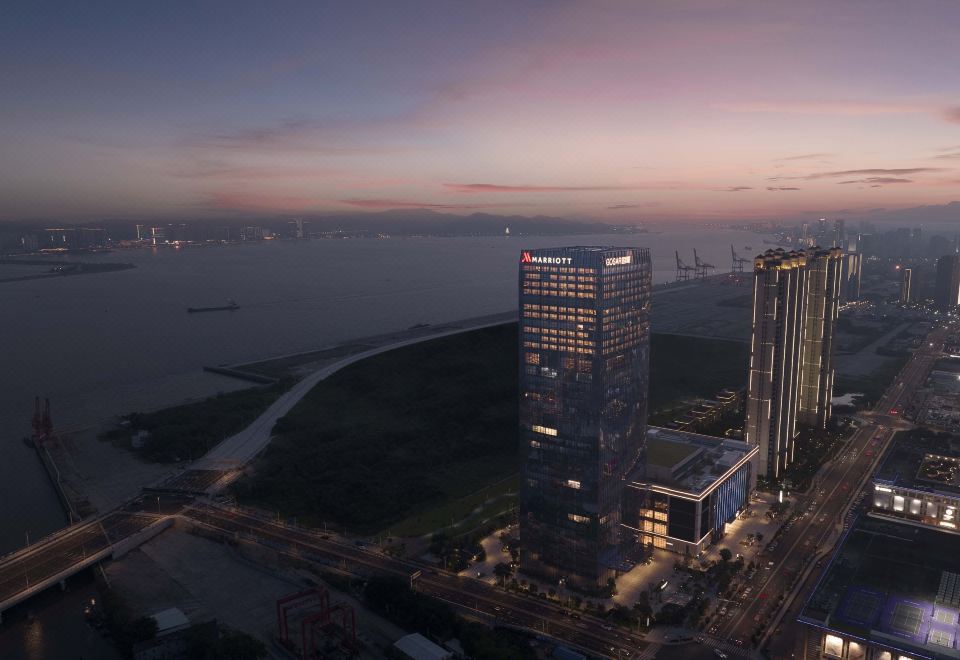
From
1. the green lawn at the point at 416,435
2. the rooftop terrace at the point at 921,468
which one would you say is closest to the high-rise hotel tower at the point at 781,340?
the rooftop terrace at the point at 921,468

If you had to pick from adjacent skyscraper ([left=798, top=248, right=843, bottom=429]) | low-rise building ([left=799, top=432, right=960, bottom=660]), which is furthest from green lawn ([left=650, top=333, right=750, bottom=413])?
low-rise building ([left=799, top=432, right=960, bottom=660])

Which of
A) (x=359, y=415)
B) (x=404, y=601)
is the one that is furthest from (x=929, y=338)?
(x=404, y=601)

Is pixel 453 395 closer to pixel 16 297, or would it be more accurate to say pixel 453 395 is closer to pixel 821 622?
pixel 821 622

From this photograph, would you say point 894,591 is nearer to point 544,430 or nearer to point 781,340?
point 544,430

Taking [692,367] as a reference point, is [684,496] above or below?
above

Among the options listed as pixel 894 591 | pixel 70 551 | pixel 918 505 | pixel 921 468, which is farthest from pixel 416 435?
pixel 894 591
